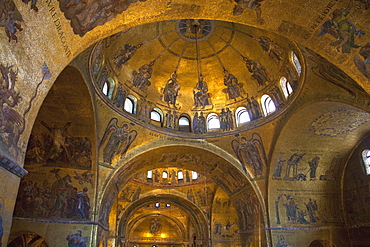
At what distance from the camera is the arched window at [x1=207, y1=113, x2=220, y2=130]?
19545 mm

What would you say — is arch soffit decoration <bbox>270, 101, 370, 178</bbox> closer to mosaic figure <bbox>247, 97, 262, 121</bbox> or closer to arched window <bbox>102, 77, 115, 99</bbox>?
mosaic figure <bbox>247, 97, 262, 121</bbox>

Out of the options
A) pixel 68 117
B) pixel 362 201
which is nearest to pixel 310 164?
pixel 362 201

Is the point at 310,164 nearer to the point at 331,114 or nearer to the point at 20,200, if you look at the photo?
the point at 331,114

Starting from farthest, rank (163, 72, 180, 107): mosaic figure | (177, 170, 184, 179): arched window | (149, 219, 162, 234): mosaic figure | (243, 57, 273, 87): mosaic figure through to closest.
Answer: (149, 219, 162, 234): mosaic figure < (177, 170, 184, 179): arched window < (163, 72, 180, 107): mosaic figure < (243, 57, 273, 87): mosaic figure

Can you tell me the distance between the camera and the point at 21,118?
6.11 metres

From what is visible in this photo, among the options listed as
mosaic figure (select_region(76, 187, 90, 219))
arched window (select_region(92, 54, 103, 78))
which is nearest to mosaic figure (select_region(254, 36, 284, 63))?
arched window (select_region(92, 54, 103, 78))

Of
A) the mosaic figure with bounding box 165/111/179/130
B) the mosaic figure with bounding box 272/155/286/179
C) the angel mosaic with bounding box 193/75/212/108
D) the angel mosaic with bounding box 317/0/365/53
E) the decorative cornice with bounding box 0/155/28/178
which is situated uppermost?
the angel mosaic with bounding box 193/75/212/108

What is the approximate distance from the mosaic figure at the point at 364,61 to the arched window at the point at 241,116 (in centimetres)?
1111

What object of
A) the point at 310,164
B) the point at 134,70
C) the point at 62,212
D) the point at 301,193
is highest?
the point at 134,70

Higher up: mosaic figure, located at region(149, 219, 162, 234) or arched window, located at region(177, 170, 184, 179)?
arched window, located at region(177, 170, 184, 179)

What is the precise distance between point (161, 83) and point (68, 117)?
700 centimetres

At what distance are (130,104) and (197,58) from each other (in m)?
5.25

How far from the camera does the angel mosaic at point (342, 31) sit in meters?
7.30

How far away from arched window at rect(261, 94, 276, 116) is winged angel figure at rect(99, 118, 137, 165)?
26.9ft
